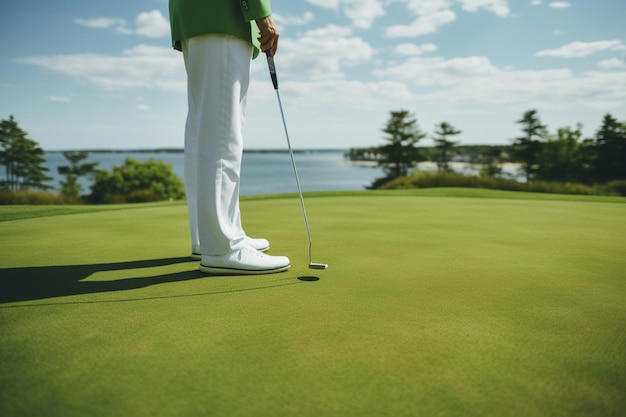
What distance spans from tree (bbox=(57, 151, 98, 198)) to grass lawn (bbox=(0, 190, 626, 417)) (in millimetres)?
61986

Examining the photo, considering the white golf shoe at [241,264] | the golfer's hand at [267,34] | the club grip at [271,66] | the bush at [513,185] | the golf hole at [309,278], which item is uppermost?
the golfer's hand at [267,34]

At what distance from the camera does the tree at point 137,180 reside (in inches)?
1667

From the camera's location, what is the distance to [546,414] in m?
0.83

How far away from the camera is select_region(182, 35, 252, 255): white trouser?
2.13 metres

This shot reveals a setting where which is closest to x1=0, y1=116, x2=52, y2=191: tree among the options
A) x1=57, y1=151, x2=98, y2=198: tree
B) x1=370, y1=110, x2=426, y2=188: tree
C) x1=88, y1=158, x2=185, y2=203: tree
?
x1=57, y1=151, x2=98, y2=198: tree

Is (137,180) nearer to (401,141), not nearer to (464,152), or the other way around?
(401,141)

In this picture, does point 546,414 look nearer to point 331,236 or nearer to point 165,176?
point 331,236

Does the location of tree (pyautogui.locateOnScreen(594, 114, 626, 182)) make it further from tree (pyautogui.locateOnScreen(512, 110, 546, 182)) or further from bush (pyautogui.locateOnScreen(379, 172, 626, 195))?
bush (pyautogui.locateOnScreen(379, 172, 626, 195))

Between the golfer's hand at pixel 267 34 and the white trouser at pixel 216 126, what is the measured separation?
11 cm

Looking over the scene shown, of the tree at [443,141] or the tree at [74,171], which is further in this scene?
the tree at [443,141]

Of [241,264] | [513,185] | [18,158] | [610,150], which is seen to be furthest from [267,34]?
[18,158]

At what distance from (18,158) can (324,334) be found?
63780 millimetres

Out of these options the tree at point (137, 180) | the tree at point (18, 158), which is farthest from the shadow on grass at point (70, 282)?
the tree at point (18, 158)

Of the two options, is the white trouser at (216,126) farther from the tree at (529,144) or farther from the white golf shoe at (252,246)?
the tree at (529,144)
